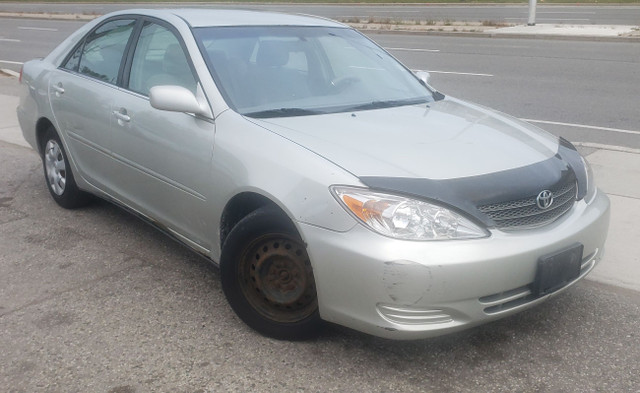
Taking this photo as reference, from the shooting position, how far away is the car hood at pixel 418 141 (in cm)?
346

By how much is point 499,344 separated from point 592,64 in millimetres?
12043

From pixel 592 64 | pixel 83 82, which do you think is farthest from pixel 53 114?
pixel 592 64

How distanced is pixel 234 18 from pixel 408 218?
223 cm

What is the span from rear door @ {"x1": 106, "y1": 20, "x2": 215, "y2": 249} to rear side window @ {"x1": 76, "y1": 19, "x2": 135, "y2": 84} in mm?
205

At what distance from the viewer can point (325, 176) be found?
339cm

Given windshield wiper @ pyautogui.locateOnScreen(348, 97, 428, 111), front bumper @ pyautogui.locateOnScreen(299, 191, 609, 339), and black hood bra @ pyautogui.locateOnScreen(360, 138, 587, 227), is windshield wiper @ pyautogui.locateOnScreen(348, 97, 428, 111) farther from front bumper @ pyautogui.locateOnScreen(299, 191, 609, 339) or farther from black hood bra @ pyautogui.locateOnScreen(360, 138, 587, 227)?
front bumper @ pyautogui.locateOnScreen(299, 191, 609, 339)

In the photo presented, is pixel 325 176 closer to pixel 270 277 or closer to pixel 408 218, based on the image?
pixel 408 218

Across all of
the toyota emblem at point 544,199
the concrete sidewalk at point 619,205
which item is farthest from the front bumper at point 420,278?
the concrete sidewalk at point 619,205

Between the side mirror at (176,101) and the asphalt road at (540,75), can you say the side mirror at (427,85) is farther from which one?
the asphalt road at (540,75)

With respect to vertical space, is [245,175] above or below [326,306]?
above

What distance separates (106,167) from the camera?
505cm

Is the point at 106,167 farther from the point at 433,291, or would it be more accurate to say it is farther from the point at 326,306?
the point at 433,291

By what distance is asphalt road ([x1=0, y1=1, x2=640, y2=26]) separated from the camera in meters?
25.5

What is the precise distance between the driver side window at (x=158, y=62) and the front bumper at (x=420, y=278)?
5.07 feet
